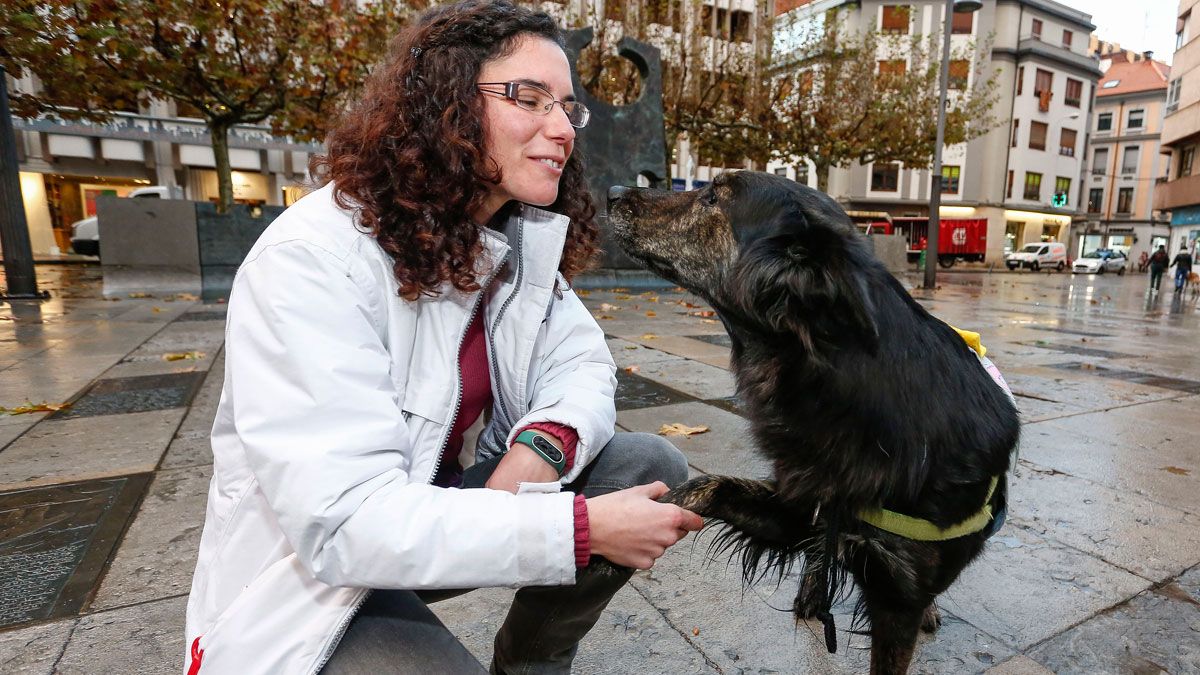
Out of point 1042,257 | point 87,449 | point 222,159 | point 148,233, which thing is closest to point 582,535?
point 87,449

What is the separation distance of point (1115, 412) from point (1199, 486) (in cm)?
141

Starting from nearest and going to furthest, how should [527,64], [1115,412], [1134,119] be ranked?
[527,64] < [1115,412] < [1134,119]

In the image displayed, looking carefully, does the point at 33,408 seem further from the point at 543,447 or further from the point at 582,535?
the point at 582,535

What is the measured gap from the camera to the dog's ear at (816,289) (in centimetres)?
147

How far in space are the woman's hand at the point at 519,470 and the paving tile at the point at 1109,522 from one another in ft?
7.25

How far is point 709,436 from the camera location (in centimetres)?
350

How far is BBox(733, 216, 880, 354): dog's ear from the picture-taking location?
147 centimetres

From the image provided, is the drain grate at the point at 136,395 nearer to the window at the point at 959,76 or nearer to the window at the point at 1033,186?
the window at the point at 959,76

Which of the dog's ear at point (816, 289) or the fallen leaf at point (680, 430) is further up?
the dog's ear at point (816, 289)

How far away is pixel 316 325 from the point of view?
113cm

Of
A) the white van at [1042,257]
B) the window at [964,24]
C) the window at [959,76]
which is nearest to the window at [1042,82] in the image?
the window at [964,24]

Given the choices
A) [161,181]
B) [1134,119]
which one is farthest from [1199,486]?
[1134,119]

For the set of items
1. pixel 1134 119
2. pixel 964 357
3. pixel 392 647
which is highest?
pixel 1134 119

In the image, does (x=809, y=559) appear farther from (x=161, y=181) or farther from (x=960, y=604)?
(x=161, y=181)
